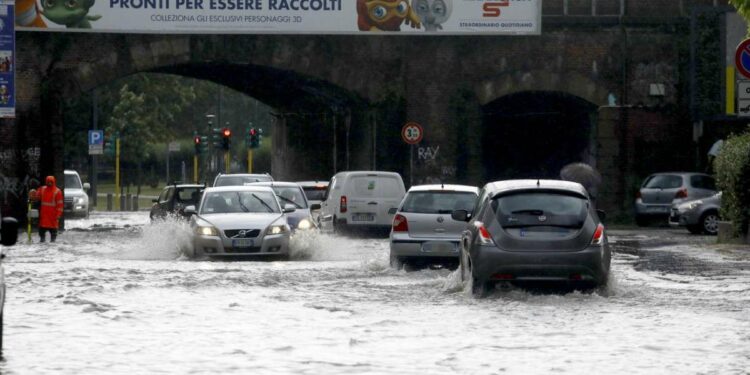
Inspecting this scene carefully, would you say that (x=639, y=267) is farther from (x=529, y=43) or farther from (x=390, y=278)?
(x=529, y=43)

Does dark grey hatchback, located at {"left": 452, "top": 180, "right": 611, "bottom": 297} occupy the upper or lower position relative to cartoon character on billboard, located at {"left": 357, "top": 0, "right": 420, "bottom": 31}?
lower

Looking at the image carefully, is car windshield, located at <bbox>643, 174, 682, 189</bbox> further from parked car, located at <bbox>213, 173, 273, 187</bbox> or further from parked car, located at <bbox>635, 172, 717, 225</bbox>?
parked car, located at <bbox>213, 173, 273, 187</bbox>

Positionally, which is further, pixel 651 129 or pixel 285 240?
pixel 651 129

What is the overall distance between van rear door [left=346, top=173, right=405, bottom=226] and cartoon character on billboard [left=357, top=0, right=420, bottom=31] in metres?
6.81

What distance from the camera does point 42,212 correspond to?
34594mm

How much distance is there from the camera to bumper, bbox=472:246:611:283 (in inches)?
722

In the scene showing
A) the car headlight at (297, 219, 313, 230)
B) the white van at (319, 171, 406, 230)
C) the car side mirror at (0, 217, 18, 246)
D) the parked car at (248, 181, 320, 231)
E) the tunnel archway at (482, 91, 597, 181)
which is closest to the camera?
the car side mirror at (0, 217, 18, 246)

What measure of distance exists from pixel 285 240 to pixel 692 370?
607 inches

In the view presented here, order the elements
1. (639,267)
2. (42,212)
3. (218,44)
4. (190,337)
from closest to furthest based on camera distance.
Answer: (190,337) → (639,267) → (42,212) → (218,44)

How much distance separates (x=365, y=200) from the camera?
36781 millimetres

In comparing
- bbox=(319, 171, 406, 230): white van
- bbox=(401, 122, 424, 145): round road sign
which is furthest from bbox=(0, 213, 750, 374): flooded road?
bbox=(401, 122, 424, 145): round road sign

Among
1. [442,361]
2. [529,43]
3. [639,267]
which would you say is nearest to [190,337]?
[442,361]

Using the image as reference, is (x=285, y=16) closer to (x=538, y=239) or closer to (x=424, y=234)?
(x=424, y=234)

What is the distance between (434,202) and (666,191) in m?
18.5
